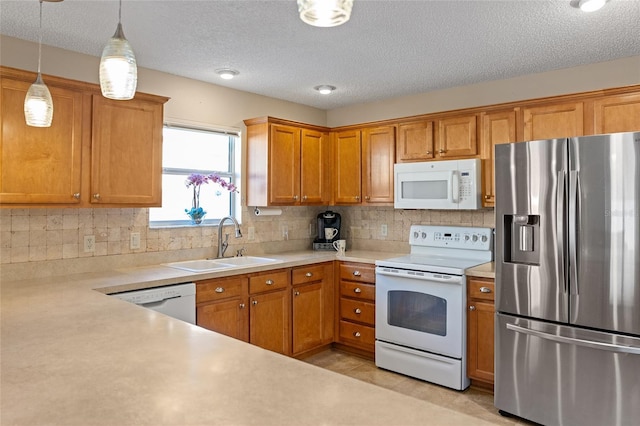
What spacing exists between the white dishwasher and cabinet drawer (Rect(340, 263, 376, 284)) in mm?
1501

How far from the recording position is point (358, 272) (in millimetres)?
3904

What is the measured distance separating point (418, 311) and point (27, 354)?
8.88ft

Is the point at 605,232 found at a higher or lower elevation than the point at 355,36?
lower

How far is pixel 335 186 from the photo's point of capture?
14.8 ft

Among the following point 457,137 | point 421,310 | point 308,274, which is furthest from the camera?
point 308,274

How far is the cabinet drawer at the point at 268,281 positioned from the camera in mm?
3378

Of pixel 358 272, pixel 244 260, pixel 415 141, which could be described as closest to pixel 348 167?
pixel 415 141

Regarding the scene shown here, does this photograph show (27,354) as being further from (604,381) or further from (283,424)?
(604,381)

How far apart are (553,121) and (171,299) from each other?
2.93 meters

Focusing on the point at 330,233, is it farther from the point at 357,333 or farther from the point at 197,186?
the point at 197,186

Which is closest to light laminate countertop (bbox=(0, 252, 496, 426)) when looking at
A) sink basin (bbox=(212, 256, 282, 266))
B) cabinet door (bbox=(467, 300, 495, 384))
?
sink basin (bbox=(212, 256, 282, 266))

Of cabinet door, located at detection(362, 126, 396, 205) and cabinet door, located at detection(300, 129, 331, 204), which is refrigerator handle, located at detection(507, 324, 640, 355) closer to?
cabinet door, located at detection(362, 126, 396, 205)

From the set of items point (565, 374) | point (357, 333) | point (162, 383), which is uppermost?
point (162, 383)

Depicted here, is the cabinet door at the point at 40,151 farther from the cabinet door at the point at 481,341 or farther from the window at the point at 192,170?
the cabinet door at the point at 481,341
